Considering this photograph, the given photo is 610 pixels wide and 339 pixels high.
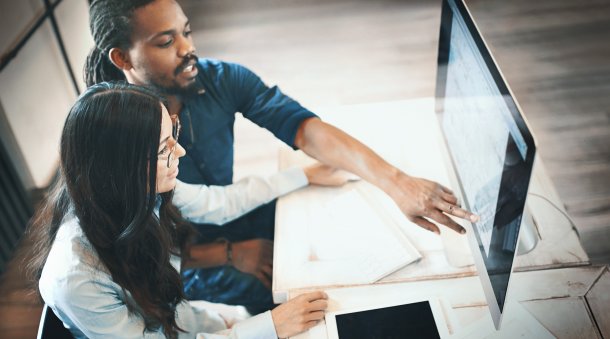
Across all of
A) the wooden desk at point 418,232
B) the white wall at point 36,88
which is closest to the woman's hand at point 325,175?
the wooden desk at point 418,232

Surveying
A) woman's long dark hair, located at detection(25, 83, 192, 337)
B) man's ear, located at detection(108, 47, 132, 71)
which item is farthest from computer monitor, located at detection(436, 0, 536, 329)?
man's ear, located at detection(108, 47, 132, 71)

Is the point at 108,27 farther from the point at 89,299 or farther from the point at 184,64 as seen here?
the point at 89,299

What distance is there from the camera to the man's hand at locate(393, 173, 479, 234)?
1.23m

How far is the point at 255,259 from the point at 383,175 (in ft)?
1.35

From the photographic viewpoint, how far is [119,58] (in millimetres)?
1421

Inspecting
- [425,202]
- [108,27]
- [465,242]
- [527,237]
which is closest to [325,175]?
[425,202]

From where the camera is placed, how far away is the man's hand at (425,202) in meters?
1.23

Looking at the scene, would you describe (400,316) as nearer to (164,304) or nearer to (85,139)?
(164,304)

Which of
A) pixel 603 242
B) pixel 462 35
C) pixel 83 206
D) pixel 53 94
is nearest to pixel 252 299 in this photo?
pixel 83 206

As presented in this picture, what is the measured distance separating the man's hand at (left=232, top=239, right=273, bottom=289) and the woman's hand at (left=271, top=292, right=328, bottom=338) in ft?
1.20

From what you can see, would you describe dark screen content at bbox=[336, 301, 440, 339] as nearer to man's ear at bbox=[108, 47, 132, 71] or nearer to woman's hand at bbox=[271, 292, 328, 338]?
woman's hand at bbox=[271, 292, 328, 338]

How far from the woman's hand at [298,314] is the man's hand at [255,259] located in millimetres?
364

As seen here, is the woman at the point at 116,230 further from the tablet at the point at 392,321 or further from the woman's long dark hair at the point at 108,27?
the woman's long dark hair at the point at 108,27

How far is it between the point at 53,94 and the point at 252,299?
1.50m
